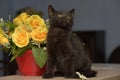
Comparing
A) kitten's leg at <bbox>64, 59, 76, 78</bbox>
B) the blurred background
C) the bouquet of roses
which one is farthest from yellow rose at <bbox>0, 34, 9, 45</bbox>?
the blurred background

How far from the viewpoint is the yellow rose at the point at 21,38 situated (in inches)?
44.6

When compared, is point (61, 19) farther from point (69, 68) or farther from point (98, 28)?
point (98, 28)

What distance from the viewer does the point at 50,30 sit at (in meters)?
1.08

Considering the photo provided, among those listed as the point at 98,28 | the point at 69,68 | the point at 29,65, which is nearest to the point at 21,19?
the point at 29,65

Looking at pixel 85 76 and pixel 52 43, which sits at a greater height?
pixel 52 43

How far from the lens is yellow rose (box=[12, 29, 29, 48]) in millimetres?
1134

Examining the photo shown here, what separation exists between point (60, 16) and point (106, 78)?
0.25 metres

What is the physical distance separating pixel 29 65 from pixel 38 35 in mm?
119

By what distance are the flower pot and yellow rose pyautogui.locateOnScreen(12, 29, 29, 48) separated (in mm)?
47

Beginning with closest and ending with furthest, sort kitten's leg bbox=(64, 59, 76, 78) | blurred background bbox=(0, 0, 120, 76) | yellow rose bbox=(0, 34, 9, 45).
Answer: kitten's leg bbox=(64, 59, 76, 78)
yellow rose bbox=(0, 34, 9, 45)
blurred background bbox=(0, 0, 120, 76)

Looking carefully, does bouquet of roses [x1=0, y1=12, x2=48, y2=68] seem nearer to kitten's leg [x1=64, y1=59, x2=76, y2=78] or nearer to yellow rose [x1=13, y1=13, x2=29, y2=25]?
yellow rose [x1=13, y1=13, x2=29, y2=25]

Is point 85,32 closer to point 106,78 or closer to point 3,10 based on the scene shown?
point 3,10

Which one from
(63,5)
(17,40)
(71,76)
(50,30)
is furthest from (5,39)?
(63,5)

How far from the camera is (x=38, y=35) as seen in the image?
3.76 ft
